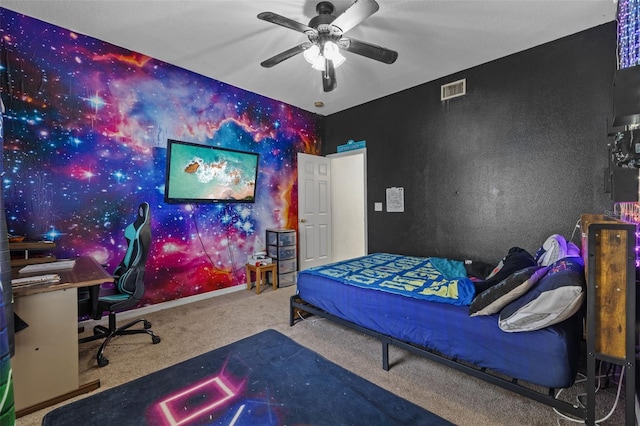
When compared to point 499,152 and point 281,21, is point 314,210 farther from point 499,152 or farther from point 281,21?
point 281,21

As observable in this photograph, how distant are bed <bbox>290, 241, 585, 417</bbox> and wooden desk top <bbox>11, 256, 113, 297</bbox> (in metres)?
1.68

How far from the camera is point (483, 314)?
178 cm

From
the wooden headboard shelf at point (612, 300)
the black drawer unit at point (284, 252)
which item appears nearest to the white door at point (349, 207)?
the black drawer unit at point (284, 252)

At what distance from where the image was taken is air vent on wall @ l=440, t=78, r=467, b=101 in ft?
11.7

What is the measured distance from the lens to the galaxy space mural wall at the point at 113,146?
2.60 metres

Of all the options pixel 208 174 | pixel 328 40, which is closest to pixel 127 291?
pixel 208 174

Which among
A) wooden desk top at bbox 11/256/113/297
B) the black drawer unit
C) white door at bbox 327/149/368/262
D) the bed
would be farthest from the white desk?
white door at bbox 327/149/368/262

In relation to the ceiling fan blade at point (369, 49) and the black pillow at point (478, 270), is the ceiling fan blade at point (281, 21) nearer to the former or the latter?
the ceiling fan blade at point (369, 49)

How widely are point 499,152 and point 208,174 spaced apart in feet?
12.0

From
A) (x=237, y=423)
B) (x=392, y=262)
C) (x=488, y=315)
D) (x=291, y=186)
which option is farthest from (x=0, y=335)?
(x=291, y=186)

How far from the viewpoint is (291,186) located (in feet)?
16.1

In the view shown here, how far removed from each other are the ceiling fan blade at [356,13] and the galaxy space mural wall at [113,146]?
2.35m

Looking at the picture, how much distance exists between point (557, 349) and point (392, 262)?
1.92 meters

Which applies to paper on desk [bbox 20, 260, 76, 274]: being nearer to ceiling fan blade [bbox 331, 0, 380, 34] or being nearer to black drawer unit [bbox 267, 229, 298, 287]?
black drawer unit [bbox 267, 229, 298, 287]
